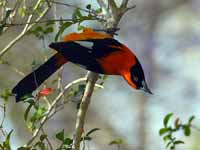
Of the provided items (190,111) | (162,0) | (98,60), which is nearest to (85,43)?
(98,60)

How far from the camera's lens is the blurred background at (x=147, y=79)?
3588 millimetres

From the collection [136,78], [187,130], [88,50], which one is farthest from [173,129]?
[88,50]

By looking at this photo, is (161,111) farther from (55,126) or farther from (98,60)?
(98,60)

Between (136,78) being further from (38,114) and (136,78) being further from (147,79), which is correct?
(147,79)

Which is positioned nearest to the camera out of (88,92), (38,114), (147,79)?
(88,92)

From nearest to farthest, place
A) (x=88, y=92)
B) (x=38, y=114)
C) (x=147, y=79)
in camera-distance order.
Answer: (x=88, y=92) → (x=38, y=114) → (x=147, y=79)

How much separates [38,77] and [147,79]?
2.08 meters

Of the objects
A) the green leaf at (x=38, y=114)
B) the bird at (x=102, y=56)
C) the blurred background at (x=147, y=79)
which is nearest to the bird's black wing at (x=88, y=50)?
the bird at (x=102, y=56)

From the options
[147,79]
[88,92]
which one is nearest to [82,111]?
[88,92]

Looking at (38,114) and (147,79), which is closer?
(38,114)

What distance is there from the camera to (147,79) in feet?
11.9

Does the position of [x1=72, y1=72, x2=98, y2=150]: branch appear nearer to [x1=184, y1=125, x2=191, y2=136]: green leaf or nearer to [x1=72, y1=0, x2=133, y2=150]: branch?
[x1=72, y1=0, x2=133, y2=150]: branch

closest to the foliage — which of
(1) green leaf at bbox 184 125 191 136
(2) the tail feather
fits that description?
Result: (1) green leaf at bbox 184 125 191 136

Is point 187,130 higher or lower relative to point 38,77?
lower
